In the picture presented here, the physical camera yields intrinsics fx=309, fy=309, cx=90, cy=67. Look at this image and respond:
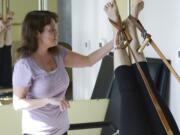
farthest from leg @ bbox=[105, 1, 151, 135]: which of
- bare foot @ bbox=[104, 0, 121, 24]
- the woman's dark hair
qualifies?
the woman's dark hair

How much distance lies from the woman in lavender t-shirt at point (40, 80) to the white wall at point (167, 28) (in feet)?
1.60

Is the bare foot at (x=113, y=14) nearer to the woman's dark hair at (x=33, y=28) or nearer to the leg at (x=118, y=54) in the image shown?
the leg at (x=118, y=54)

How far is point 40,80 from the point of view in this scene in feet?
4.70

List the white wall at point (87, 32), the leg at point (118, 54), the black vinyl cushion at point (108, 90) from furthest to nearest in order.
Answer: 1. the black vinyl cushion at point (108, 90)
2. the white wall at point (87, 32)
3. the leg at point (118, 54)

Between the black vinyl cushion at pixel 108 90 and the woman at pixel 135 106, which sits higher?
the woman at pixel 135 106

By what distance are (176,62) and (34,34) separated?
0.84m

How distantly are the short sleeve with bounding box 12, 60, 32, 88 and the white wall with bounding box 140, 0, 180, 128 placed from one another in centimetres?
87

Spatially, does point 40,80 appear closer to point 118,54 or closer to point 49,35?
point 49,35

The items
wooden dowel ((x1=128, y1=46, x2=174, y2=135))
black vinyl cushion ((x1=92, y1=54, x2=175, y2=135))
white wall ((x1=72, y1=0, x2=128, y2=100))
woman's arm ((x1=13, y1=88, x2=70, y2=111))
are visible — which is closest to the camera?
wooden dowel ((x1=128, y1=46, x2=174, y2=135))

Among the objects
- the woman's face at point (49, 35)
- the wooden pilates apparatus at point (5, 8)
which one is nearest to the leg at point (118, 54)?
the woman's face at point (49, 35)

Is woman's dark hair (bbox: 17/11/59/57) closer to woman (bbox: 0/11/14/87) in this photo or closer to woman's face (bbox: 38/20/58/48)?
→ woman's face (bbox: 38/20/58/48)

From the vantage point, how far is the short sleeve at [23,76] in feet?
4.56

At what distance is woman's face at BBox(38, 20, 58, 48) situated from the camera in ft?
4.80

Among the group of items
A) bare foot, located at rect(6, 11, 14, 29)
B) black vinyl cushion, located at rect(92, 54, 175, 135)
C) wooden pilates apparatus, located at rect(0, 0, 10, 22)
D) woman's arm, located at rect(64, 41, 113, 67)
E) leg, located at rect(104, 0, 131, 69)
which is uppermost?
wooden pilates apparatus, located at rect(0, 0, 10, 22)
